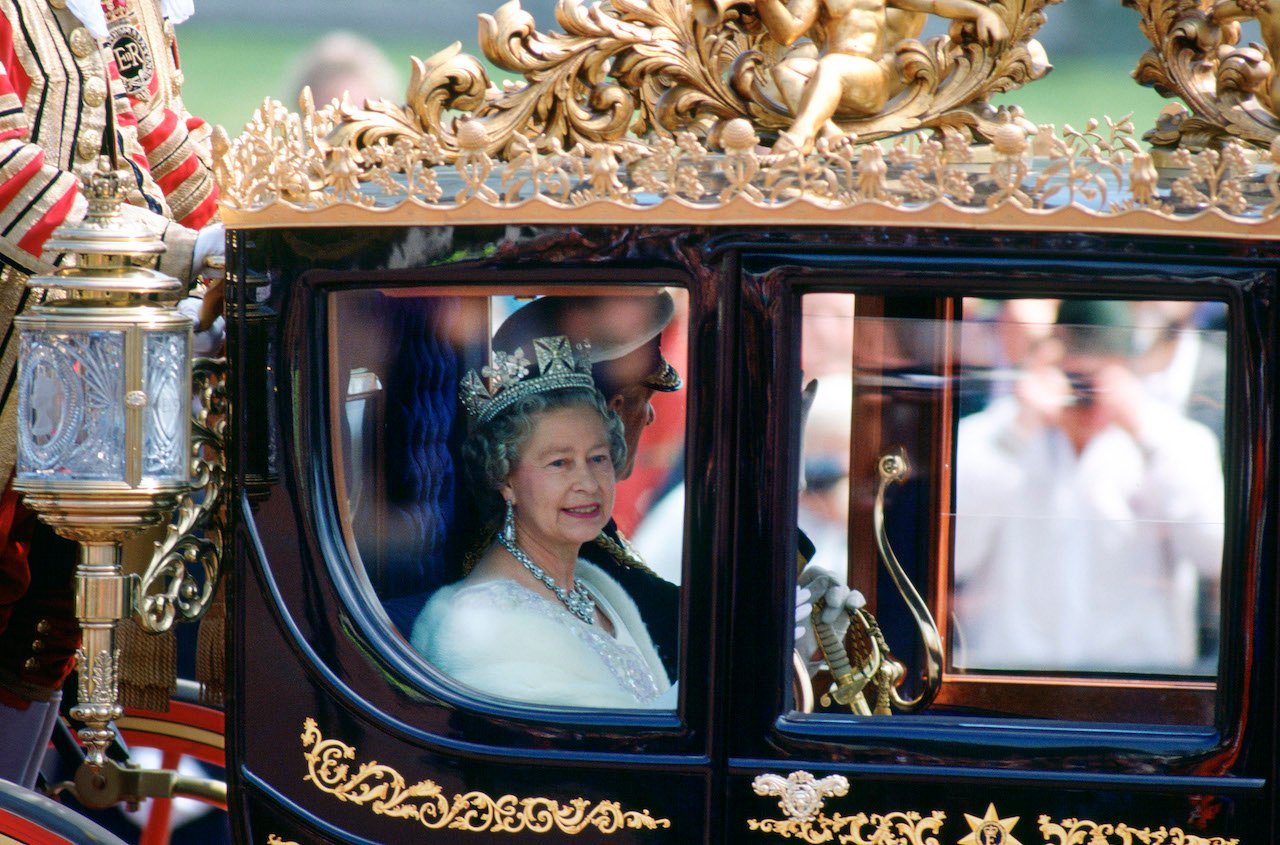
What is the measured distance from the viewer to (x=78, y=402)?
1.79m

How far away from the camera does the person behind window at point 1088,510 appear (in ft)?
5.74

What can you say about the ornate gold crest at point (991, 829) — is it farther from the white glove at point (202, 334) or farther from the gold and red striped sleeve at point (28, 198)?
the gold and red striped sleeve at point (28, 198)

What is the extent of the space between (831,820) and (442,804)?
1.37 feet

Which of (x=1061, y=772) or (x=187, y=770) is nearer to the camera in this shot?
(x=1061, y=772)

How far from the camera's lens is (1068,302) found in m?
1.74

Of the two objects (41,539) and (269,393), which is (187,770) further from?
(269,393)

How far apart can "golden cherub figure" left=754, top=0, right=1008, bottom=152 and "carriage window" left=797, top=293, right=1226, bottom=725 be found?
246mm

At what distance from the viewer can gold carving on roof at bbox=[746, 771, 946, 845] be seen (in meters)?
1.75

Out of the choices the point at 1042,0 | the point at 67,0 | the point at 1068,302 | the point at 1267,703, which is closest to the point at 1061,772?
the point at 1267,703

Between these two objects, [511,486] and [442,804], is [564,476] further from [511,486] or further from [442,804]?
[442,804]

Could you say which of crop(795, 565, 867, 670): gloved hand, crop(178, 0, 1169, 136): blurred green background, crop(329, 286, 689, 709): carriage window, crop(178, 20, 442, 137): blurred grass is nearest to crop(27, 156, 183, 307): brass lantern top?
crop(329, 286, 689, 709): carriage window

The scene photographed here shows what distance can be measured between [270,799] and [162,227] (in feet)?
2.24

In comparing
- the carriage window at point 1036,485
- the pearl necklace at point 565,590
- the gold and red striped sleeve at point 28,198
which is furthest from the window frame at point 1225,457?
the gold and red striped sleeve at point 28,198

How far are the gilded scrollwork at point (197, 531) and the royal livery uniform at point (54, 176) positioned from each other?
14 centimetres
